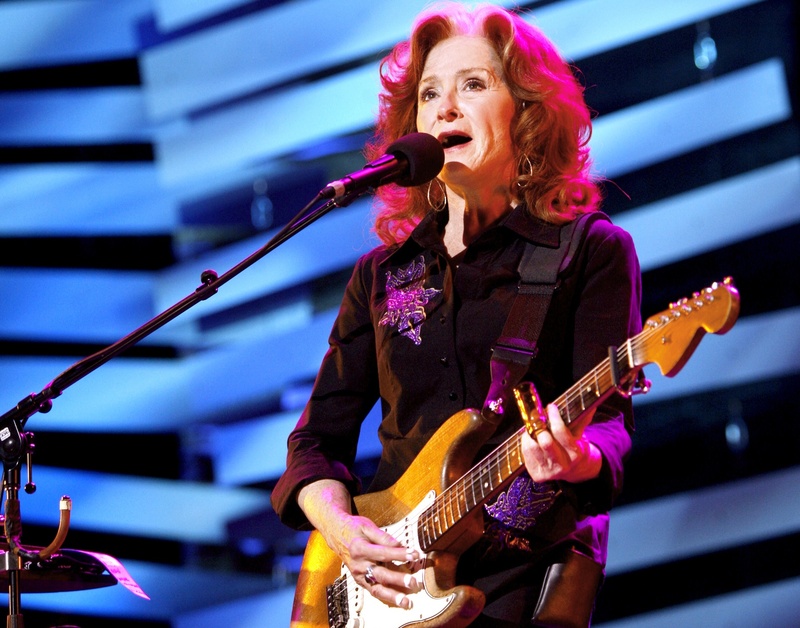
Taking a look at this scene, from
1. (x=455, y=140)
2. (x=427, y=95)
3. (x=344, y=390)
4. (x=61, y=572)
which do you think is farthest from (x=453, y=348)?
(x=61, y=572)

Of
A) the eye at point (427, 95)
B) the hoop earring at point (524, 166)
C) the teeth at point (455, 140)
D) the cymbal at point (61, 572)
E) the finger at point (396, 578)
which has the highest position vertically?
the eye at point (427, 95)

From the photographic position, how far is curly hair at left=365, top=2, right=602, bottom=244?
8.66 feet

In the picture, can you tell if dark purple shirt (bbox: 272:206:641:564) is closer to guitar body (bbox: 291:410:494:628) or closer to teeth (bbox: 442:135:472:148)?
guitar body (bbox: 291:410:494:628)

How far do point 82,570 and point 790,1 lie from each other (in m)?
3.41

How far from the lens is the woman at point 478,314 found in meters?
2.20

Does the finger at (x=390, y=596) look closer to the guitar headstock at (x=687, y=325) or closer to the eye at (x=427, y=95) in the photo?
the guitar headstock at (x=687, y=325)

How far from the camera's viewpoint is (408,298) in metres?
2.61

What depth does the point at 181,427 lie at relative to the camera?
4.40 metres

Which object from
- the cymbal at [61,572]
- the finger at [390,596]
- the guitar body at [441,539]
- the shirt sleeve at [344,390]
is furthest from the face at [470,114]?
the cymbal at [61,572]

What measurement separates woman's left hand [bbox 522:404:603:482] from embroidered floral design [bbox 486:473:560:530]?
227 mm

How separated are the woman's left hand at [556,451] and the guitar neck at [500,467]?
0.13 feet

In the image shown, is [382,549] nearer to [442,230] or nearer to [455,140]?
[442,230]

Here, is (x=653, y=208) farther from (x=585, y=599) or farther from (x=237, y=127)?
(x=585, y=599)

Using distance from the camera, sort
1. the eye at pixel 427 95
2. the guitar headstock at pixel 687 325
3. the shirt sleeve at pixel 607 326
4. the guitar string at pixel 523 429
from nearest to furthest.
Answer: the guitar headstock at pixel 687 325
the guitar string at pixel 523 429
the shirt sleeve at pixel 607 326
the eye at pixel 427 95
